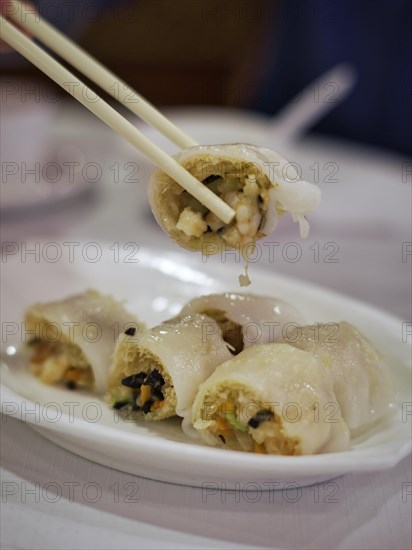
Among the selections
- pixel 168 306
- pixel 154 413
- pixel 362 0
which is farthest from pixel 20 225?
pixel 362 0

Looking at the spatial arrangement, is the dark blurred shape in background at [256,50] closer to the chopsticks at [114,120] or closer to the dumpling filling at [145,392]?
the chopsticks at [114,120]

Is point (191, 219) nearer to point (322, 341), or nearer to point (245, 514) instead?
point (322, 341)

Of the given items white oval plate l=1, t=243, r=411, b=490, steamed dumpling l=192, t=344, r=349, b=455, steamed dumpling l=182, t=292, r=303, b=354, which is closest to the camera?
white oval plate l=1, t=243, r=411, b=490

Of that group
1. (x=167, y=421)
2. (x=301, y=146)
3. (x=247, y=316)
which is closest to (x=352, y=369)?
(x=247, y=316)

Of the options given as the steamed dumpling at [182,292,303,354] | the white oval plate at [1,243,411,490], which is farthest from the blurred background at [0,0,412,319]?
the steamed dumpling at [182,292,303,354]

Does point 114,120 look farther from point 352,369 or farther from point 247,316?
point 352,369

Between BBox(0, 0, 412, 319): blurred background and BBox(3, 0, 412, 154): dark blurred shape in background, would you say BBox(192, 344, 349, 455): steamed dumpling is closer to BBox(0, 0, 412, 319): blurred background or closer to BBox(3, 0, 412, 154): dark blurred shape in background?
BBox(0, 0, 412, 319): blurred background
